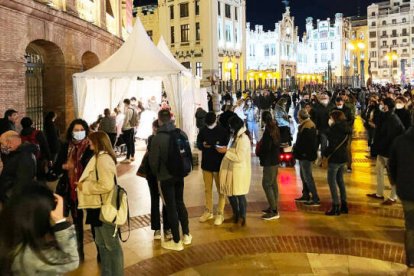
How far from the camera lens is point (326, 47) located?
338ft

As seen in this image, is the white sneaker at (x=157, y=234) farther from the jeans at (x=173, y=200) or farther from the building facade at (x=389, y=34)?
the building facade at (x=389, y=34)

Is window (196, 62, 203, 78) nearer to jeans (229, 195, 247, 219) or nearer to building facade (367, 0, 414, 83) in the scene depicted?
jeans (229, 195, 247, 219)

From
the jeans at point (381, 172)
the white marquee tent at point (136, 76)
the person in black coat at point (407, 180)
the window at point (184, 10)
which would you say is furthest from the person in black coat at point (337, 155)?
the window at point (184, 10)

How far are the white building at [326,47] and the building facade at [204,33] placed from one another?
41.0 meters

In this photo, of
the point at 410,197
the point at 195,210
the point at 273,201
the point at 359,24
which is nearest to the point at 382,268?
the point at 410,197

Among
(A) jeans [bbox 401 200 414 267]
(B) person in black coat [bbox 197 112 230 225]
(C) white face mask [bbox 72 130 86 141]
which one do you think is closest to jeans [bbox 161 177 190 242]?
(B) person in black coat [bbox 197 112 230 225]

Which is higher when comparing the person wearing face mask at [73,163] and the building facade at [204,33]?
the building facade at [204,33]

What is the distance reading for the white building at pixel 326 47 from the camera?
100m

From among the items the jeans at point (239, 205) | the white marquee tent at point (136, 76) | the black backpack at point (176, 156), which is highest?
the white marquee tent at point (136, 76)

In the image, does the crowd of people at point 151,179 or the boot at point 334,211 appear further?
the boot at point 334,211

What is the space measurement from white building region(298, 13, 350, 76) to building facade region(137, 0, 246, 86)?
41022 mm

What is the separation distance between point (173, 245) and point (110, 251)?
1.70 m

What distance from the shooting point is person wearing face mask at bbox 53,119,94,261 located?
5.79 meters

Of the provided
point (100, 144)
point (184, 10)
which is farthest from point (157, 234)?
point (184, 10)
